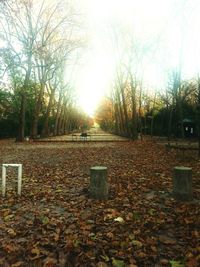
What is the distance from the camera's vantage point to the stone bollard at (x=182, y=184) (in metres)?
7.82

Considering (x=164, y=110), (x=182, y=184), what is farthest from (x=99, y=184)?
(x=164, y=110)

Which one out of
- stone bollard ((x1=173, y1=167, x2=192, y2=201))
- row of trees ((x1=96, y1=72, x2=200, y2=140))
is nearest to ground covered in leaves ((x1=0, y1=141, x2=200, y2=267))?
stone bollard ((x1=173, y1=167, x2=192, y2=201))

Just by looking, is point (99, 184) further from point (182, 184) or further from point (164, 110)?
point (164, 110)

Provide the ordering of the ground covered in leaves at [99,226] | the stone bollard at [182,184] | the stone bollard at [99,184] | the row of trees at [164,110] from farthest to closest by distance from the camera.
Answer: the row of trees at [164,110] → the stone bollard at [99,184] → the stone bollard at [182,184] → the ground covered in leaves at [99,226]

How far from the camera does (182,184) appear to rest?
311 inches

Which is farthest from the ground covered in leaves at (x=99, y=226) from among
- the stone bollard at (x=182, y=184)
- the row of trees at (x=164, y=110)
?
the row of trees at (x=164, y=110)

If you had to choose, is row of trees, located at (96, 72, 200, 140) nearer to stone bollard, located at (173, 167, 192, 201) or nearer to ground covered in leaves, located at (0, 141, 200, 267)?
stone bollard, located at (173, 167, 192, 201)

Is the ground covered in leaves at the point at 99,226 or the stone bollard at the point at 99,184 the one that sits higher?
the stone bollard at the point at 99,184

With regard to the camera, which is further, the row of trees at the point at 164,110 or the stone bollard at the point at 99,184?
the row of trees at the point at 164,110

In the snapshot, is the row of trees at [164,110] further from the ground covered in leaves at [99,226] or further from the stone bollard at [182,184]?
the ground covered in leaves at [99,226]

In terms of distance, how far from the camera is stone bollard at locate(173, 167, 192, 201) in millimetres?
7821

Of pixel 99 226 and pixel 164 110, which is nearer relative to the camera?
pixel 99 226

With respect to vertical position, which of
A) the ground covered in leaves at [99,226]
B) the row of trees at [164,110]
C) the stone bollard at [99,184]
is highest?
the row of trees at [164,110]

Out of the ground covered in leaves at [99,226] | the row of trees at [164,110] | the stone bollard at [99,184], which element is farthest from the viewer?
the row of trees at [164,110]
